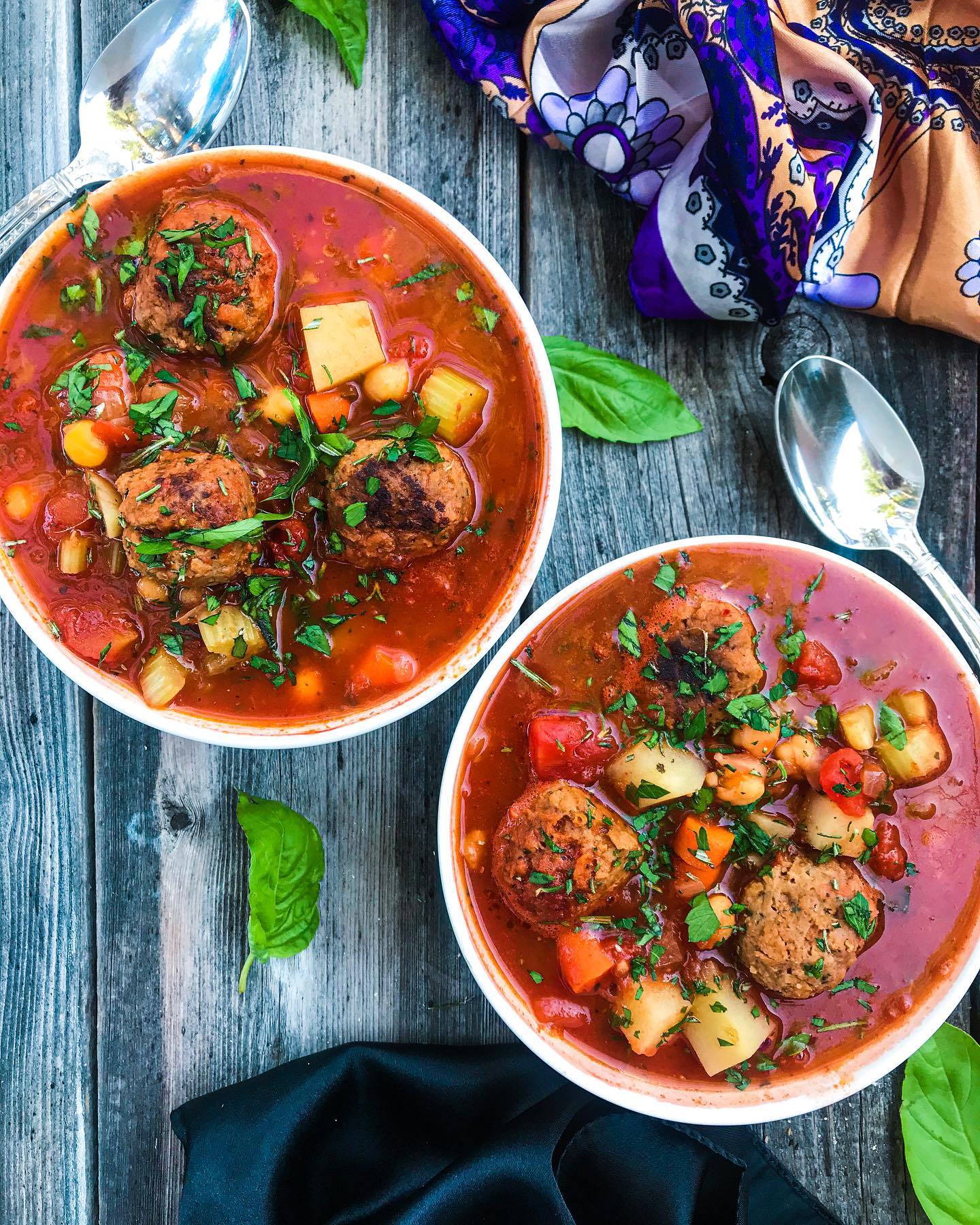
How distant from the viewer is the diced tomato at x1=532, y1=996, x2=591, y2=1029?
9.62ft

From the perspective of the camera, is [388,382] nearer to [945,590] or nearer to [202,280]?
[202,280]

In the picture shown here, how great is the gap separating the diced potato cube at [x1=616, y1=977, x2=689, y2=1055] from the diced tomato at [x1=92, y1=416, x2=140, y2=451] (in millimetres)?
2154

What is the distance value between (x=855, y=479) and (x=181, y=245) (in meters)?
2.33

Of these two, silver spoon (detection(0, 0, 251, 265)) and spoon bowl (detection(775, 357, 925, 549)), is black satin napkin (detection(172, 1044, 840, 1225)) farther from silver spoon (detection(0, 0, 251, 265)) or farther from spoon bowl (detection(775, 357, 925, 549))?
silver spoon (detection(0, 0, 251, 265))

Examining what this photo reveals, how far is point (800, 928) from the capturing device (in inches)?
108

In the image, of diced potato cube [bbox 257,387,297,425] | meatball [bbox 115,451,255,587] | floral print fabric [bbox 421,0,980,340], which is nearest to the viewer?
meatball [bbox 115,451,255,587]

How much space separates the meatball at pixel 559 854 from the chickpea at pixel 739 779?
0.31 m

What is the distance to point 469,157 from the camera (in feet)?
11.4

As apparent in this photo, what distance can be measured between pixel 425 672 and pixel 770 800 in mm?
1125

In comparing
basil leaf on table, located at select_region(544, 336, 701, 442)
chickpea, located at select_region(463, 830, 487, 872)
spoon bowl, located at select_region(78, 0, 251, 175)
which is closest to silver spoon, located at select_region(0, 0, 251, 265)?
spoon bowl, located at select_region(78, 0, 251, 175)

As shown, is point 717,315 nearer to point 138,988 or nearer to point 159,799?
point 159,799

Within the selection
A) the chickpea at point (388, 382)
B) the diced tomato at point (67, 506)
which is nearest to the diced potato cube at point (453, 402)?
the chickpea at point (388, 382)

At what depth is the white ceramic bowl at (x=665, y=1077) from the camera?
284 centimetres

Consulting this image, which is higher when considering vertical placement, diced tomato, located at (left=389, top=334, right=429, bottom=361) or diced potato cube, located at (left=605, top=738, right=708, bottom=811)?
diced tomato, located at (left=389, top=334, right=429, bottom=361)
